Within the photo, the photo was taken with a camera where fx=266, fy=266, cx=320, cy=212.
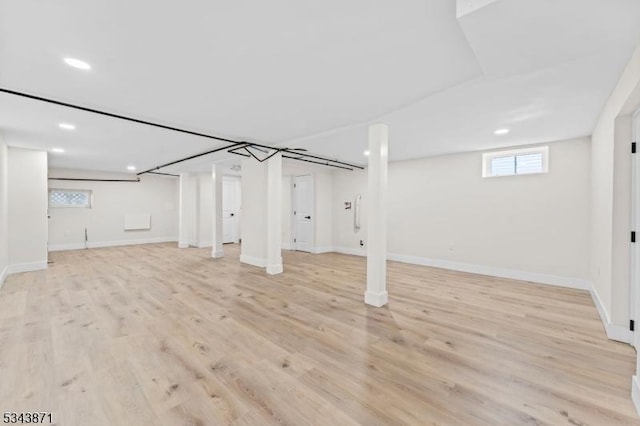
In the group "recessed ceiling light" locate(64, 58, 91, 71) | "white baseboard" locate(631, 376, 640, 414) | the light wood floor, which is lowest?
the light wood floor

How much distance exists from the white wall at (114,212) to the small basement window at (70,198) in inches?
5.4

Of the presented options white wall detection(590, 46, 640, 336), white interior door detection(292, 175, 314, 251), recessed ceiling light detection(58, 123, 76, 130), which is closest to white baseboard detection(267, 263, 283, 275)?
white interior door detection(292, 175, 314, 251)

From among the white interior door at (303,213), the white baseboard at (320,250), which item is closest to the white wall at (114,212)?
the white interior door at (303,213)

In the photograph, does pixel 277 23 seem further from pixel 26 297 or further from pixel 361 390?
pixel 26 297

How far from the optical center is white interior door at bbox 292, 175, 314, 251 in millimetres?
7852

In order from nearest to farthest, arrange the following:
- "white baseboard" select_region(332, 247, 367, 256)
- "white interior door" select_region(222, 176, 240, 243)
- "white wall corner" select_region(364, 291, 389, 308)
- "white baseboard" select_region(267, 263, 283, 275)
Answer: "white wall corner" select_region(364, 291, 389, 308)
"white baseboard" select_region(267, 263, 283, 275)
"white baseboard" select_region(332, 247, 367, 256)
"white interior door" select_region(222, 176, 240, 243)

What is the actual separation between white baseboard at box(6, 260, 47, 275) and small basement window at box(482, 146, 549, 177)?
9.10 m

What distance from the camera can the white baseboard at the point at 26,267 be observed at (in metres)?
5.13

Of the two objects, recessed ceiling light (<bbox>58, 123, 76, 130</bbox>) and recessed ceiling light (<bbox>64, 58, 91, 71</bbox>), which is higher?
recessed ceiling light (<bbox>58, 123, 76, 130</bbox>)

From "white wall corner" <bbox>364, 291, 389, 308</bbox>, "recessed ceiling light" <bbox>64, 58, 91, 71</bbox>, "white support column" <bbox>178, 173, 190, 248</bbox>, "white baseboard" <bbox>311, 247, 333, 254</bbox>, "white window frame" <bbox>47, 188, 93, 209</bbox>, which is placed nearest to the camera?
"recessed ceiling light" <bbox>64, 58, 91, 71</bbox>

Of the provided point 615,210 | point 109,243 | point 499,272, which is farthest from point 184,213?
point 615,210

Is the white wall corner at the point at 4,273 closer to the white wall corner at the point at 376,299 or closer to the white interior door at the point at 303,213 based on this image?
the white wall corner at the point at 376,299

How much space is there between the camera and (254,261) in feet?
19.0

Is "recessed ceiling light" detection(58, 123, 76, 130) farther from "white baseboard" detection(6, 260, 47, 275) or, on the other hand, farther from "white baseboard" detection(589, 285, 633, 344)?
"white baseboard" detection(589, 285, 633, 344)
